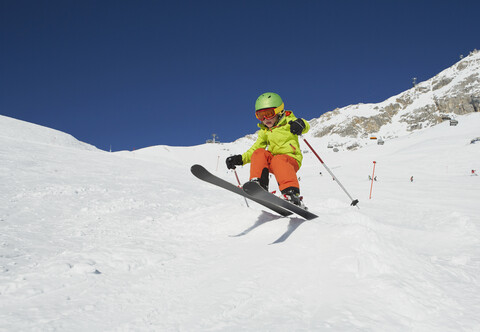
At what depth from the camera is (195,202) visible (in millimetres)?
6598

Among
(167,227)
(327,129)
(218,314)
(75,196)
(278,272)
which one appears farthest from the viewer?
(327,129)

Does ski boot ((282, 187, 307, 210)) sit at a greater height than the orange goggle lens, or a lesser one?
lesser

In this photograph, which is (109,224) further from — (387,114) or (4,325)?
(387,114)

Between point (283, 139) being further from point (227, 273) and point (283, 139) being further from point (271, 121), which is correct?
point (227, 273)

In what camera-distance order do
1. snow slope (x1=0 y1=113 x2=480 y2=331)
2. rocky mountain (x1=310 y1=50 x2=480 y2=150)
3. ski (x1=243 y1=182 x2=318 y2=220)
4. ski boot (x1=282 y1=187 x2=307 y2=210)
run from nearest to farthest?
Result: snow slope (x1=0 y1=113 x2=480 y2=331)
ski (x1=243 y1=182 x2=318 y2=220)
ski boot (x1=282 y1=187 x2=307 y2=210)
rocky mountain (x1=310 y1=50 x2=480 y2=150)

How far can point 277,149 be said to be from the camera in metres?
4.64

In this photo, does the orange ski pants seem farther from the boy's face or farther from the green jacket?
the boy's face

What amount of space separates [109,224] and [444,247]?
4759 mm

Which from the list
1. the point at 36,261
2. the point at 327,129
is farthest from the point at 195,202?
the point at 327,129

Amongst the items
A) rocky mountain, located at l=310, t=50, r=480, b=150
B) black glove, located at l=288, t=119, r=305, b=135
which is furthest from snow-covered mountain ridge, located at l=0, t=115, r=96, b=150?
rocky mountain, located at l=310, t=50, r=480, b=150

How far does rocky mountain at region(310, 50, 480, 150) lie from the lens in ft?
401

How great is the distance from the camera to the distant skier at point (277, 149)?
4207 mm

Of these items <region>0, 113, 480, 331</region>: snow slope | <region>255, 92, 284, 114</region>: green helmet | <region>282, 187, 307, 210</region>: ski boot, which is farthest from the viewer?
<region>255, 92, 284, 114</region>: green helmet

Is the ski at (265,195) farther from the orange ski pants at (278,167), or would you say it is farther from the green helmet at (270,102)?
the green helmet at (270,102)
